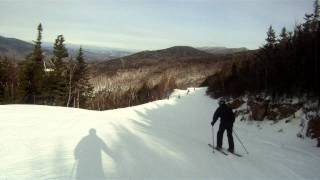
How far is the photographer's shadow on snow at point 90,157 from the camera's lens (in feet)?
28.5

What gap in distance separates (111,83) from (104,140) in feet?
423

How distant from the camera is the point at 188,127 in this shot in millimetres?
20891

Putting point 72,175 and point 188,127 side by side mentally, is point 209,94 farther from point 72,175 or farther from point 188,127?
point 72,175

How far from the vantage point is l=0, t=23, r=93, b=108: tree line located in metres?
52.0

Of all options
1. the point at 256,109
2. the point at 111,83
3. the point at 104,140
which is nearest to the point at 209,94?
the point at 256,109

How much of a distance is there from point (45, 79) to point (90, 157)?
47.6m

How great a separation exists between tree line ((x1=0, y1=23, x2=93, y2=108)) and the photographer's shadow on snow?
4084 cm

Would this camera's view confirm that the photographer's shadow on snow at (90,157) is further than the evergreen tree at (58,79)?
No

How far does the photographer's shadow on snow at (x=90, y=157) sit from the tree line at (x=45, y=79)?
40.8 m

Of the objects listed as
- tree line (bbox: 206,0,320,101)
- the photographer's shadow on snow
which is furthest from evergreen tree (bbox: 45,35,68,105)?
the photographer's shadow on snow

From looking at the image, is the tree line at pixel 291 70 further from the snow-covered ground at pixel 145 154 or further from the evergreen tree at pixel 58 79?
the evergreen tree at pixel 58 79

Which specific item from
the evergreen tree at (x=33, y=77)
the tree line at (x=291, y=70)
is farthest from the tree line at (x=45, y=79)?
the tree line at (x=291, y=70)

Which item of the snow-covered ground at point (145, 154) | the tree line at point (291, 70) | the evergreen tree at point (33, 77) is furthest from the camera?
the evergreen tree at point (33, 77)

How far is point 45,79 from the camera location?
2165 inches
